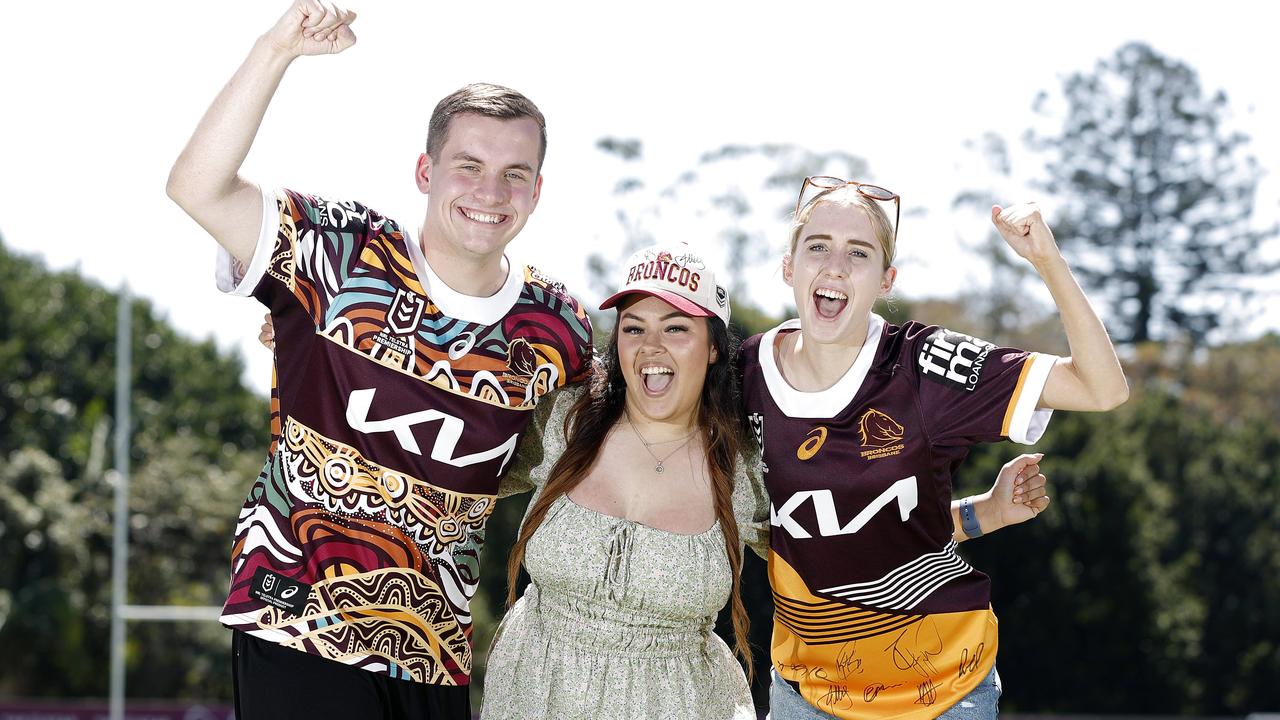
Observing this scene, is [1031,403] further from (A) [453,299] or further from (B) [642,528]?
(A) [453,299]

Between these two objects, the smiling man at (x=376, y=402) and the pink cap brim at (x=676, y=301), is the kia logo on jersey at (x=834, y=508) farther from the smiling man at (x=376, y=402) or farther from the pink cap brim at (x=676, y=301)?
the smiling man at (x=376, y=402)

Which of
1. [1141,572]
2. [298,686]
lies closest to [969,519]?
[298,686]

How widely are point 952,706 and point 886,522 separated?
609 millimetres

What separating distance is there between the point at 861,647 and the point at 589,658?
86 cm

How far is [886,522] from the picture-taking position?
413cm

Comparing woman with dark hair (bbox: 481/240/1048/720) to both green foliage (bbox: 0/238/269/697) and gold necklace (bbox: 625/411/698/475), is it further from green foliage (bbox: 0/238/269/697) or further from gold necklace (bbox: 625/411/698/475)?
green foliage (bbox: 0/238/269/697)

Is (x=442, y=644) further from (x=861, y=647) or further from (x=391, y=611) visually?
(x=861, y=647)

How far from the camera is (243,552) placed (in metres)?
3.93

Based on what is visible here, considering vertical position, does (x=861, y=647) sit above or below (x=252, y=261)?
below

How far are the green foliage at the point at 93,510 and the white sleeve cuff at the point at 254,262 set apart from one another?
22.1 meters

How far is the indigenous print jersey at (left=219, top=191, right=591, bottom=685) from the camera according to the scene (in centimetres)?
389

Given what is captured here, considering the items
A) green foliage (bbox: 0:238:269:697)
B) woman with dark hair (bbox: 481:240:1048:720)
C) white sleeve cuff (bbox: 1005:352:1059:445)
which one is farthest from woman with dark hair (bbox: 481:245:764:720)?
green foliage (bbox: 0:238:269:697)

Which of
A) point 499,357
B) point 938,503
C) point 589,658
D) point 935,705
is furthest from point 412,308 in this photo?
point 935,705

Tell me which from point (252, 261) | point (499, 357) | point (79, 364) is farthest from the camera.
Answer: point (79, 364)
